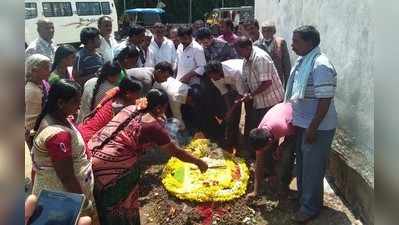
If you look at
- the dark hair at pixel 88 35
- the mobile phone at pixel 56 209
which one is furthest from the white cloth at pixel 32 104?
the mobile phone at pixel 56 209

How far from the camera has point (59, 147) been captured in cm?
271

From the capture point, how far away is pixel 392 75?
791 mm

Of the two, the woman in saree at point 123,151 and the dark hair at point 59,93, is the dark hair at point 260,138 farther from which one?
the dark hair at point 59,93

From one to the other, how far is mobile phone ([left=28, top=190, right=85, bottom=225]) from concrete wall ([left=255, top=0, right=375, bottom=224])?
2.71 metres

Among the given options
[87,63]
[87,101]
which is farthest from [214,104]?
[87,101]

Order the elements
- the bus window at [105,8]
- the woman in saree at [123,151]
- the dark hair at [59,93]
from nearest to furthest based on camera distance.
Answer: the dark hair at [59,93]
the woman in saree at [123,151]
the bus window at [105,8]

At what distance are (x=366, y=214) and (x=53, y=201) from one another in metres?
3.16

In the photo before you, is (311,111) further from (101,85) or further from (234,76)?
(101,85)

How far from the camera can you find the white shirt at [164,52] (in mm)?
6887

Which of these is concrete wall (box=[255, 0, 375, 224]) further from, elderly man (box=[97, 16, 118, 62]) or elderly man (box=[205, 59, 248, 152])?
elderly man (box=[97, 16, 118, 62])

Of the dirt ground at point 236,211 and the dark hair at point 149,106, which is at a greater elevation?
the dark hair at point 149,106

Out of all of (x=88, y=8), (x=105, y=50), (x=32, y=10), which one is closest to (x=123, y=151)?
(x=105, y=50)

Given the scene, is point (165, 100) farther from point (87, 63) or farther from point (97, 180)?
point (87, 63)

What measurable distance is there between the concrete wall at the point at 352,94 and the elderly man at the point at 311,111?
350mm
